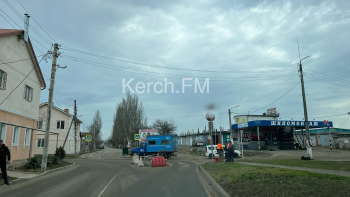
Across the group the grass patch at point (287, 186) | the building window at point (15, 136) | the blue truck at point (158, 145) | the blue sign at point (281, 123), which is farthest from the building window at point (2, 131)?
the blue sign at point (281, 123)

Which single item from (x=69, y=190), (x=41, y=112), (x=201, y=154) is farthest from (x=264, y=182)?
(x=41, y=112)

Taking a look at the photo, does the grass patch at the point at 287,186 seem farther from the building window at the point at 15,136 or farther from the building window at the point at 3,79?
the building window at the point at 15,136

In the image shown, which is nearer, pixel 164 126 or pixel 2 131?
pixel 2 131

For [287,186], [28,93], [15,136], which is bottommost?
[287,186]

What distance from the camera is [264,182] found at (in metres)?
8.70

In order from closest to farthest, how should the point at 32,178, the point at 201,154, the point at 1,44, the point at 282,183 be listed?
the point at 282,183 → the point at 32,178 → the point at 1,44 → the point at 201,154

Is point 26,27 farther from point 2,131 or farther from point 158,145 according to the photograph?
point 158,145

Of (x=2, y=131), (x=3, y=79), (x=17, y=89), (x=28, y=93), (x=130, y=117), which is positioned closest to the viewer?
(x=2, y=131)

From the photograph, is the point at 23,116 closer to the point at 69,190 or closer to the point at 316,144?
the point at 69,190

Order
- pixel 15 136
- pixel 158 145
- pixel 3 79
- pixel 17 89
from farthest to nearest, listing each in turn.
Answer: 1. pixel 158 145
2. pixel 17 89
3. pixel 15 136
4. pixel 3 79

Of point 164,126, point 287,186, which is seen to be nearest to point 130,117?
point 164,126

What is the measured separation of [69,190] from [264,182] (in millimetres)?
6776

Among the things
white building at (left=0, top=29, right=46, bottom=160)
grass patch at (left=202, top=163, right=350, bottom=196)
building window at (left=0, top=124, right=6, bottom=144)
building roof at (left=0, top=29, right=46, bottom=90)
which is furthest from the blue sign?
building window at (left=0, top=124, right=6, bottom=144)

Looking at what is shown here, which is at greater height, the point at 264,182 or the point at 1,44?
the point at 1,44
